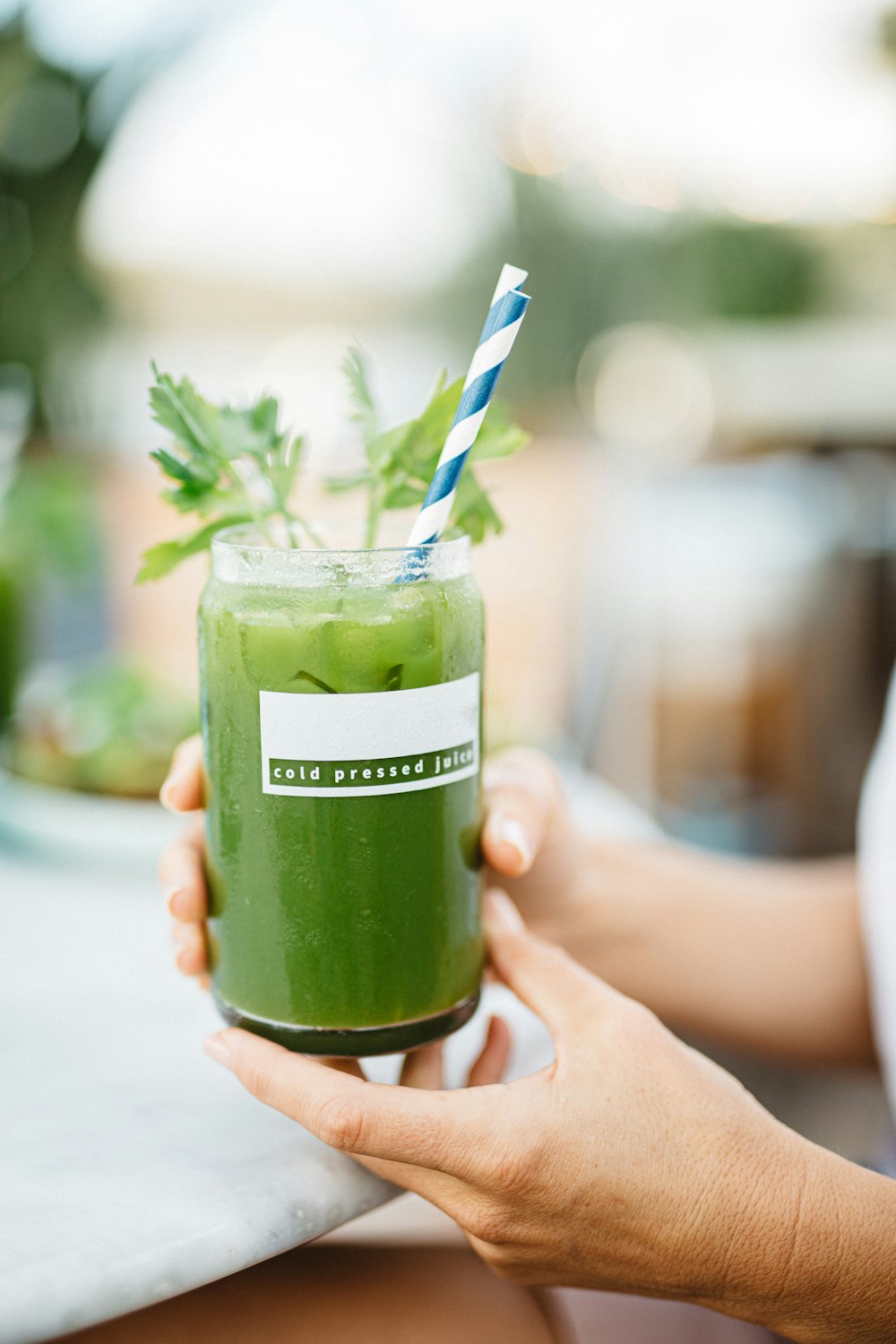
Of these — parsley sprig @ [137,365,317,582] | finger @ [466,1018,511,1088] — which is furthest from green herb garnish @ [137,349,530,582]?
finger @ [466,1018,511,1088]

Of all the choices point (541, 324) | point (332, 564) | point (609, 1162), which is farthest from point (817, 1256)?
point (541, 324)

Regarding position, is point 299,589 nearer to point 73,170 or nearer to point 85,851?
point 85,851

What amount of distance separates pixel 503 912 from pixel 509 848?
0.17 metres

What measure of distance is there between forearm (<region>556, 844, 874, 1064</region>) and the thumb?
0.73 feet

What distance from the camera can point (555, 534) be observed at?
2.53 metres

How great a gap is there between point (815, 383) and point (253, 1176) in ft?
16.0

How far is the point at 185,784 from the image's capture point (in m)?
0.77

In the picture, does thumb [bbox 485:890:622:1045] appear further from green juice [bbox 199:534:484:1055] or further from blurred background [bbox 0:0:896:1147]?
blurred background [bbox 0:0:896:1147]

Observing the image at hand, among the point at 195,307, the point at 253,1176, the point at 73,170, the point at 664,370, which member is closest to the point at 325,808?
the point at 253,1176

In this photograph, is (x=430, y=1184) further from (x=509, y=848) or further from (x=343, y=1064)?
(x=509, y=848)

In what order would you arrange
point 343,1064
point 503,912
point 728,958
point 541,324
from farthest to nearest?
point 541,324, point 728,958, point 503,912, point 343,1064

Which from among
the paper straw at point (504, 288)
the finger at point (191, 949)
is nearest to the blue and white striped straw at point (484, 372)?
the paper straw at point (504, 288)

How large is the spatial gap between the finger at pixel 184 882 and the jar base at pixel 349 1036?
0.07 meters

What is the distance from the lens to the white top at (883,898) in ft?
2.92
